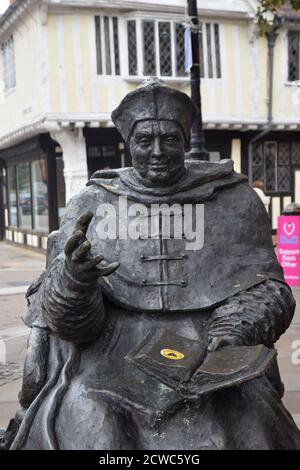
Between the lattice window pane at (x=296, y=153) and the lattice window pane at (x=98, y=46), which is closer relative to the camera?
the lattice window pane at (x=98, y=46)

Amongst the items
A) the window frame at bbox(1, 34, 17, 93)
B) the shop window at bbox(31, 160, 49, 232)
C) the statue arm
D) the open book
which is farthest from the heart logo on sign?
the window frame at bbox(1, 34, 17, 93)

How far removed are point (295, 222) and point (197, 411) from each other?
7.83m

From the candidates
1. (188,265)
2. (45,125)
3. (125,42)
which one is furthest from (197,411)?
(125,42)

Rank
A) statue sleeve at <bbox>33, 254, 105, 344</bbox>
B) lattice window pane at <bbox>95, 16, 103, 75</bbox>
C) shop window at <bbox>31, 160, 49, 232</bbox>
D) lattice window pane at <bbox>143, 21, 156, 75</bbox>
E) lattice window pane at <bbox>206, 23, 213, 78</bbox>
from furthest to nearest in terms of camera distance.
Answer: shop window at <bbox>31, 160, 49, 232</bbox>, lattice window pane at <bbox>206, 23, 213, 78</bbox>, lattice window pane at <bbox>143, 21, 156, 75</bbox>, lattice window pane at <bbox>95, 16, 103, 75</bbox>, statue sleeve at <bbox>33, 254, 105, 344</bbox>

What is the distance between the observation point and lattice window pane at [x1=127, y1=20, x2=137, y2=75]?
1384 centimetres

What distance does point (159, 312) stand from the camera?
2.62 metres

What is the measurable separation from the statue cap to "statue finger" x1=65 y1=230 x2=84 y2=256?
763 millimetres

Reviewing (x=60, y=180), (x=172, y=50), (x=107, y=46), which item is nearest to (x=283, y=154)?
(x=172, y=50)

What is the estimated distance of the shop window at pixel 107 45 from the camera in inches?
533

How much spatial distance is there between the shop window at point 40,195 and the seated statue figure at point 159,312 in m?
12.5

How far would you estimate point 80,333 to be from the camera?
94.3 inches

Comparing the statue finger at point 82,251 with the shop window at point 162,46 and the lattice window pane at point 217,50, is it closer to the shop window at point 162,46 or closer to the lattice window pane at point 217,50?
the shop window at point 162,46

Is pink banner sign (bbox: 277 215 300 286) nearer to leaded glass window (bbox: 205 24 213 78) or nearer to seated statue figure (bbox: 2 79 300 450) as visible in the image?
leaded glass window (bbox: 205 24 213 78)

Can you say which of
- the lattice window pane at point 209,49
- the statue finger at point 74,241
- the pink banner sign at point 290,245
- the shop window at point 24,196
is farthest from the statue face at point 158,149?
the shop window at point 24,196
